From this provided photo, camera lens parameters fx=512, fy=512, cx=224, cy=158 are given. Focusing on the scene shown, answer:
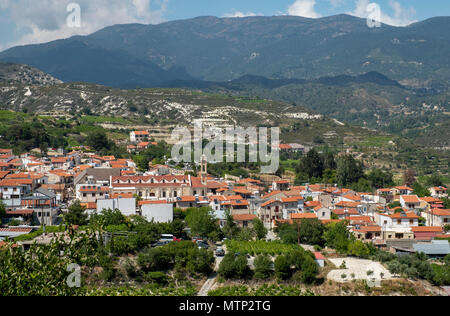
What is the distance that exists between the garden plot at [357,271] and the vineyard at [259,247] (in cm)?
215

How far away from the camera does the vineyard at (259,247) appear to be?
22.9 metres

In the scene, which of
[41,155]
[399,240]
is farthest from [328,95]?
[399,240]

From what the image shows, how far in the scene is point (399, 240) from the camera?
86.0 ft

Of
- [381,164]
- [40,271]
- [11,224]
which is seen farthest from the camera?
[381,164]

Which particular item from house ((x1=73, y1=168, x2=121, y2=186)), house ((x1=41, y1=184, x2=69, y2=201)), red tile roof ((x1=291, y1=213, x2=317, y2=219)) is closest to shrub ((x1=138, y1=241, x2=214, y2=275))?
red tile roof ((x1=291, y1=213, x2=317, y2=219))

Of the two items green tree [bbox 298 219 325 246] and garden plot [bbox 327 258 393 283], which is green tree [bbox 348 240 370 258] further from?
green tree [bbox 298 219 325 246]

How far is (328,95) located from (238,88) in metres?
30.4

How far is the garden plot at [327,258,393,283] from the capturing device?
21234 millimetres

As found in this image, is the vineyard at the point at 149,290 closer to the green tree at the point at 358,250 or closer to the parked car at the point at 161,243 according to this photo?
the parked car at the point at 161,243

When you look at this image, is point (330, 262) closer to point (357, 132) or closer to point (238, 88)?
point (357, 132)

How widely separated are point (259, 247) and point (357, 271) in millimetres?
4463

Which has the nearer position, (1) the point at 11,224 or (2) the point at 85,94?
(1) the point at 11,224

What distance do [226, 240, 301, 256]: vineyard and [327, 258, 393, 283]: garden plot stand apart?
2152mm

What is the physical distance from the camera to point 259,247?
77.3 ft
